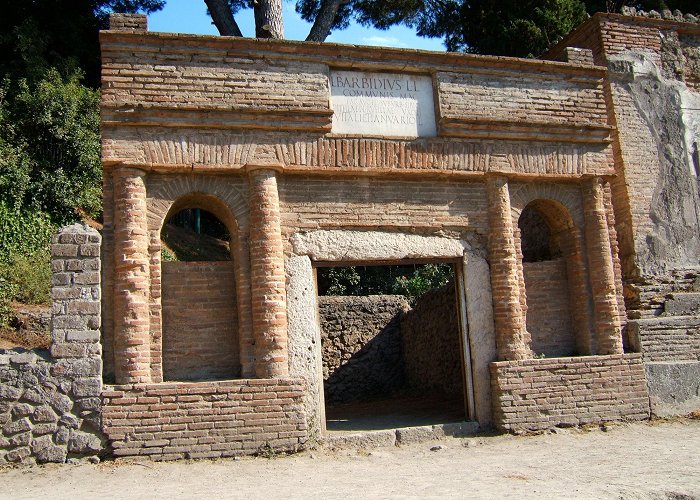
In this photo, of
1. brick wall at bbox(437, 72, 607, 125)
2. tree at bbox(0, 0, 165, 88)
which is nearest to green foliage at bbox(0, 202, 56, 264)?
tree at bbox(0, 0, 165, 88)

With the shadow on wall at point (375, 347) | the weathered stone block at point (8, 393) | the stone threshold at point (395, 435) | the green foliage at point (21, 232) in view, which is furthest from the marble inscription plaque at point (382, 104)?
the green foliage at point (21, 232)

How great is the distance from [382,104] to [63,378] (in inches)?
181

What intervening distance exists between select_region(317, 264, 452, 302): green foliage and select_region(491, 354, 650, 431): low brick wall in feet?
30.3

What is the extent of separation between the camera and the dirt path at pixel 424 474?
211 inches

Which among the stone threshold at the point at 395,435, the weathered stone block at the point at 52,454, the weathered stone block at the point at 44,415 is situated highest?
the weathered stone block at the point at 44,415

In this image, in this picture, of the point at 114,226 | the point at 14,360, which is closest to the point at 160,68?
the point at 114,226

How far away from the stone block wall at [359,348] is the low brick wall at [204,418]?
711 centimetres

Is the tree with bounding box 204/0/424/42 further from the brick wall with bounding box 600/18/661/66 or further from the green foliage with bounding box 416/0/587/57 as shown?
the brick wall with bounding box 600/18/661/66

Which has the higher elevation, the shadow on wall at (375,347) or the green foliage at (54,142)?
the green foliage at (54,142)

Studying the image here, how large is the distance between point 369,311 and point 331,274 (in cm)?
326

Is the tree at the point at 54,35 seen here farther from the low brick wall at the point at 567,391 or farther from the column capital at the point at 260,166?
the low brick wall at the point at 567,391

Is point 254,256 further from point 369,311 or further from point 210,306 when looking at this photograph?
point 369,311

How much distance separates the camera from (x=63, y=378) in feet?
21.1

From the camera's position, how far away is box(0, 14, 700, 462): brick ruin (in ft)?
21.9
